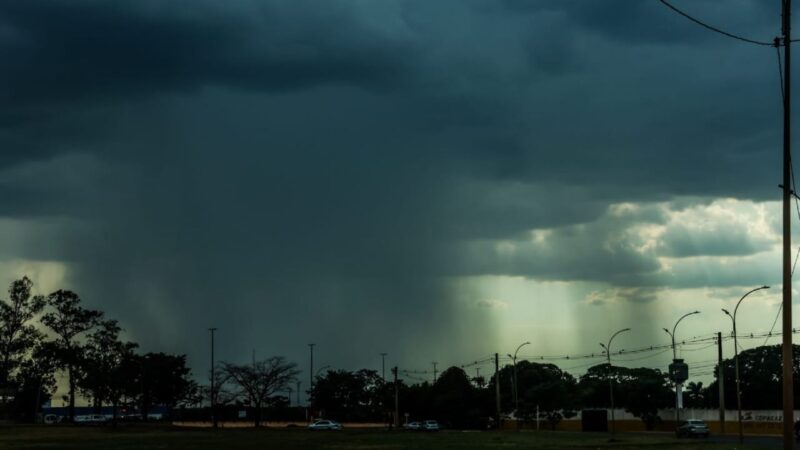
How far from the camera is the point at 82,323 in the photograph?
15788 cm

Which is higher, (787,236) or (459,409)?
(787,236)

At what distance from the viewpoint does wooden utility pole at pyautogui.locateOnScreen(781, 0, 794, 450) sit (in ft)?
99.3

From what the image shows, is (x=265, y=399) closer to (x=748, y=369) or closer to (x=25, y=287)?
(x=25, y=287)

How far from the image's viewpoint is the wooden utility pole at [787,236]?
30281mm

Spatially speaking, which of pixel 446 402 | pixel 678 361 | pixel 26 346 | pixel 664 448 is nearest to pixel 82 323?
pixel 26 346

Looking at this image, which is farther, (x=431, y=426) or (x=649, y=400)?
(x=649, y=400)

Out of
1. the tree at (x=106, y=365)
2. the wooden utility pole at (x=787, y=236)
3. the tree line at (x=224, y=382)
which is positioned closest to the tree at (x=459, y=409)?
the tree line at (x=224, y=382)

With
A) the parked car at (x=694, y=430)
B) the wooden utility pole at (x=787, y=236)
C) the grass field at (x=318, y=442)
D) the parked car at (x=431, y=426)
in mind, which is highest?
the wooden utility pole at (x=787, y=236)

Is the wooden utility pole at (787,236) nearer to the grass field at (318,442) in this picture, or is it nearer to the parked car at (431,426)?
the grass field at (318,442)

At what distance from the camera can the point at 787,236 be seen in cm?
3094

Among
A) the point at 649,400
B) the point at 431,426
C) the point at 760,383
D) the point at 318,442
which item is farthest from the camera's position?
the point at 760,383

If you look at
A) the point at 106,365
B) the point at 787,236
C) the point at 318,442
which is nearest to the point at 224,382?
the point at 106,365

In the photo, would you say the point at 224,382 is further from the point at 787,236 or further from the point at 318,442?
the point at 787,236

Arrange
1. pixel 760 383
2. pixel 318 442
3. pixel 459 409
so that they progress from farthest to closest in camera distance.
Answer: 1. pixel 459 409
2. pixel 760 383
3. pixel 318 442
